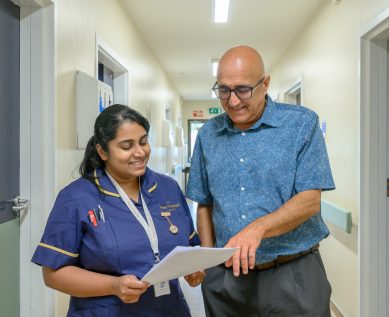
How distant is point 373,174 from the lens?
243 cm

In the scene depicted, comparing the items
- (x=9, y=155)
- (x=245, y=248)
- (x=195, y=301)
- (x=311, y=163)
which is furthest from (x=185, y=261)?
(x=195, y=301)

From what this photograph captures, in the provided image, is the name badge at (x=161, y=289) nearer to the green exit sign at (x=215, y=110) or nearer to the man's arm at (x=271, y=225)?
the man's arm at (x=271, y=225)

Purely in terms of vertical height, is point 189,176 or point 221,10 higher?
point 221,10

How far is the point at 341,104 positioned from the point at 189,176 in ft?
6.37

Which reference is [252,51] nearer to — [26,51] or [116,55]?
[26,51]

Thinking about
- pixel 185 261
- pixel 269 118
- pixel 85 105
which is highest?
pixel 85 105

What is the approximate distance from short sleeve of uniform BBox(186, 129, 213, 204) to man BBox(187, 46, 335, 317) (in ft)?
0.33

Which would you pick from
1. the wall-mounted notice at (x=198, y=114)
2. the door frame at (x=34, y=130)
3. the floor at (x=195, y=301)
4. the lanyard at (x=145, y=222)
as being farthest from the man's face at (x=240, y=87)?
the wall-mounted notice at (x=198, y=114)

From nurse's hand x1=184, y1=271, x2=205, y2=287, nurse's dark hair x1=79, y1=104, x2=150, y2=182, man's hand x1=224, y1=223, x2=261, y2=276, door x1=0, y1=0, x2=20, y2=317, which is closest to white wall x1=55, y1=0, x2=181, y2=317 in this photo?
door x1=0, y1=0, x2=20, y2=317

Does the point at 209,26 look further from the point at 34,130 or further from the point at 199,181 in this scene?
the point at 199,181

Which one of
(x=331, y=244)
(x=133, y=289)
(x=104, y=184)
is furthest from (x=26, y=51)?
(x=331, y=244)

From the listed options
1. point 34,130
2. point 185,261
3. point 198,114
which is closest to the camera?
point 185,261

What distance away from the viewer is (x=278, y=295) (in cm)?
123

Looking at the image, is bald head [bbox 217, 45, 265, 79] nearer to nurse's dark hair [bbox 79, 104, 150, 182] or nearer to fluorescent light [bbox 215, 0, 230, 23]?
nurse's dark hair [bbox 79, 104, 150, 182]
